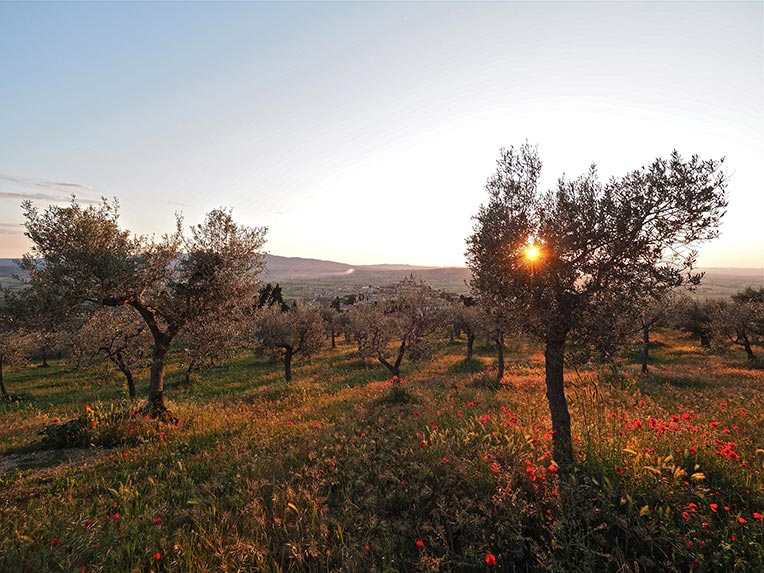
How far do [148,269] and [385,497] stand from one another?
1215cm

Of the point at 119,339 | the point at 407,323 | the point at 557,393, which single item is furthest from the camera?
the point at 407,323

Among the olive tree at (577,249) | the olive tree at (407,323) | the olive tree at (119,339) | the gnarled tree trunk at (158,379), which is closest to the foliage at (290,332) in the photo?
the olive tree at (407,323)

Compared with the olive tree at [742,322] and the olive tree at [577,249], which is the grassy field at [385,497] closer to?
the olive tree at [577,249]

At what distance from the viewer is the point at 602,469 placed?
6.22m

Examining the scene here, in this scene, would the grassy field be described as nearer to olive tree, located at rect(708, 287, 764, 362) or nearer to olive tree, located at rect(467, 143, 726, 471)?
olive tree, located at rect(467, 143, 726, 471)

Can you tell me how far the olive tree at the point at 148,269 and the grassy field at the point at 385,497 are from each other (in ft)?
14.2

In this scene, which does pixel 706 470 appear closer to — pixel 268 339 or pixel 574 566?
pixel 574 566

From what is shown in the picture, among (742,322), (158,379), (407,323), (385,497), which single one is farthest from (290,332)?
(742,322)

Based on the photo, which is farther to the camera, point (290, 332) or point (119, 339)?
point (290, 332)

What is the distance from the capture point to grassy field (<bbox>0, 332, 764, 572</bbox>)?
16.6ft

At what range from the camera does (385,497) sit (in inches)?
264

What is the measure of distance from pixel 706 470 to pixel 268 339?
30.2 m

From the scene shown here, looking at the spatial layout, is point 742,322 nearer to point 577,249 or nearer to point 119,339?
point 577,249

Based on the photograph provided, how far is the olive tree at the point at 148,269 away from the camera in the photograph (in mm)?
11266
